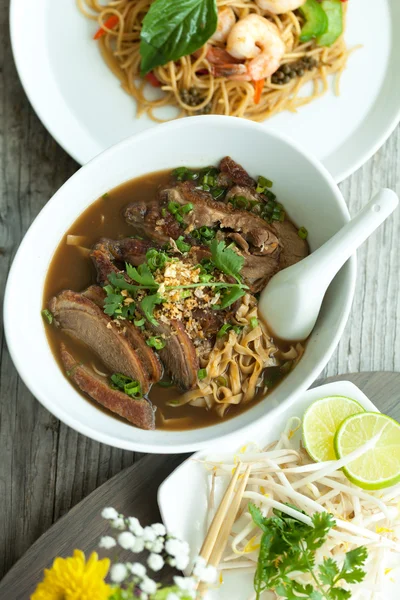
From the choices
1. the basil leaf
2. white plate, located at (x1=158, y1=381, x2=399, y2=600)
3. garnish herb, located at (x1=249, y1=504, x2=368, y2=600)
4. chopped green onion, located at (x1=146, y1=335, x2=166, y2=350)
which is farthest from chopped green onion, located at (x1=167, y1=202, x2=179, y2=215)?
garnish herb, located at (x1=249, y1=504, x2=368, y2=600)

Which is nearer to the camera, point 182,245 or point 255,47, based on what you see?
point 182,245

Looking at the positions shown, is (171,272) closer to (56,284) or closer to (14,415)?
(56,284)

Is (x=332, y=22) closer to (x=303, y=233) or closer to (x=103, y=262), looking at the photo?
(x=303, y=233)

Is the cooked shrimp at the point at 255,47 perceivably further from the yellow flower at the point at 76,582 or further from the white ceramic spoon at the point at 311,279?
the yellow flower at the point at 76,582

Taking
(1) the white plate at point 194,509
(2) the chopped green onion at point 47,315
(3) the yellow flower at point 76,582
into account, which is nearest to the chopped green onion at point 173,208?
(2) the chopped green onion at point 47,315

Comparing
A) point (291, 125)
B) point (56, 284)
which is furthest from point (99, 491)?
point (291, 125)

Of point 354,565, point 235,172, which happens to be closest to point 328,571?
point 354,565
